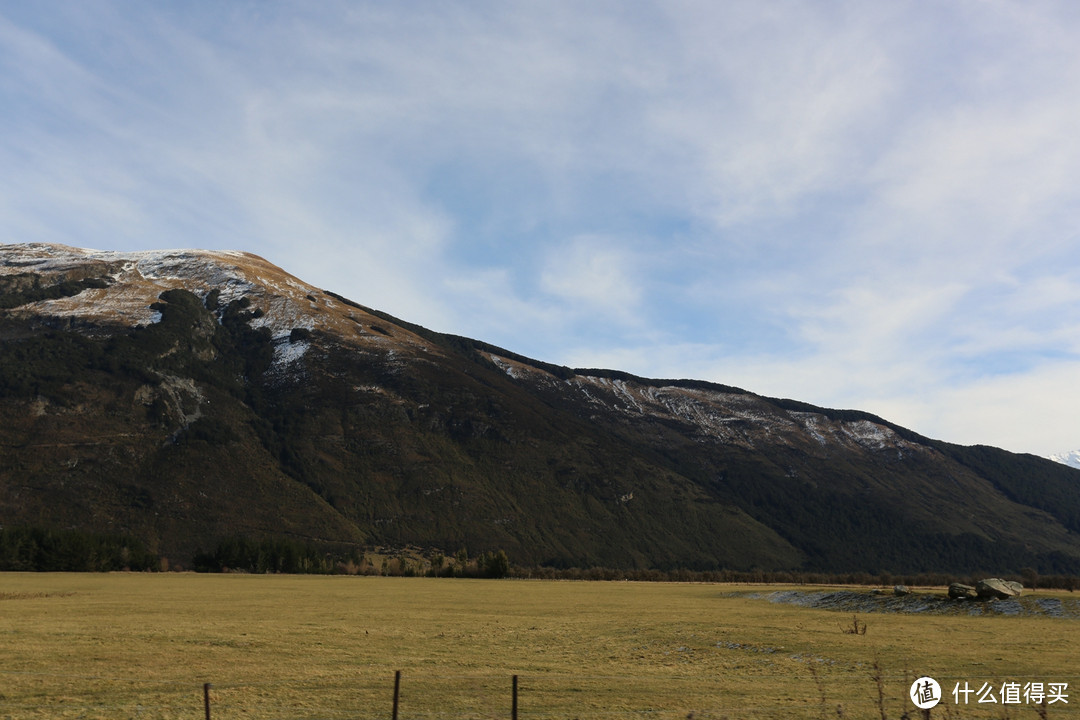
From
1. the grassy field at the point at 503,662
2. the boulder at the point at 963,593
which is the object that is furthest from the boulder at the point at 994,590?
the grassy field at the point at 503,662

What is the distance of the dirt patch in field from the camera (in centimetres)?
5844

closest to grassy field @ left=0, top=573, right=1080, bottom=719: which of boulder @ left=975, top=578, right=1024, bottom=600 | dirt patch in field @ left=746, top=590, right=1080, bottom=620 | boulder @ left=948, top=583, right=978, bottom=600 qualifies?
dirt patch in field @ left=746, top=590, right=1080, bottom=620

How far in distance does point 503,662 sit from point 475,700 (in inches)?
350

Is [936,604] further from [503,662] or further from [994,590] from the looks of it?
[503,662]

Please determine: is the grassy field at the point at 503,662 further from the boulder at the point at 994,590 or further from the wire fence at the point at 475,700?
the boulder at the point at 994,590

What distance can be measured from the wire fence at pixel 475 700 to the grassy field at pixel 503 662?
114mm

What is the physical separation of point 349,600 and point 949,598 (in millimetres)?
58151

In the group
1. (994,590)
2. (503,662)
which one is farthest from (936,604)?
(503,662)

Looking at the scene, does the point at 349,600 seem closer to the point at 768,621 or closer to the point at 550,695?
the point at 768,621

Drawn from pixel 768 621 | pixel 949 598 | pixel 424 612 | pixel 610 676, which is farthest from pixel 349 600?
pixel 949 598

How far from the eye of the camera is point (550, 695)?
25922 mm

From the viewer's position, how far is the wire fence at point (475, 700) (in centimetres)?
2262

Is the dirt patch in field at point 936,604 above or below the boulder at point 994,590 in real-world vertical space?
A: below

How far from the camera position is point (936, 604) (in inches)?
2525
